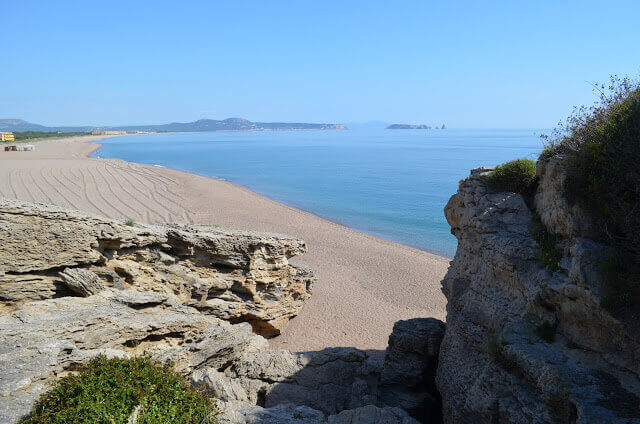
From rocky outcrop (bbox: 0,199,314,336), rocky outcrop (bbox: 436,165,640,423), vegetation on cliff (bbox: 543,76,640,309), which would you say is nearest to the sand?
rocky outcrop (bbox: 0,199,314,336)

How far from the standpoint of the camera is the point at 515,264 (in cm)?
855

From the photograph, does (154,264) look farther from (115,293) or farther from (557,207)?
(557,207)

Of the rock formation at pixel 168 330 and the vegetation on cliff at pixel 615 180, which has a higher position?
Answer: the vegetation on cliff at pixel 615 180

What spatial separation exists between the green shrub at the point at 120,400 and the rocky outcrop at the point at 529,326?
495 cm

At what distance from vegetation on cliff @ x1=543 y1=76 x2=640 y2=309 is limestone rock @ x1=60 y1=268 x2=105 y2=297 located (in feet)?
33.8

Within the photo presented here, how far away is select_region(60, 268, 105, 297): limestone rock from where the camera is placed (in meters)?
10.0

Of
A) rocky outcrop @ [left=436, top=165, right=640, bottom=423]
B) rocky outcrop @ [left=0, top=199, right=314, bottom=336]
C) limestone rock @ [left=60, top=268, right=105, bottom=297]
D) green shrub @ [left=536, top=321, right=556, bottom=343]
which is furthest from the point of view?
limestone rock @ [left=60, top=268, right=105, bottom=297]

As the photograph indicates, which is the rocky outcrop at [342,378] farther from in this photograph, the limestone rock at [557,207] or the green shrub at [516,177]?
the limestone rock at [557,207]

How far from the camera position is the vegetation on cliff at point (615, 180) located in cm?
662

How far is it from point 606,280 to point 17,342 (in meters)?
9.87

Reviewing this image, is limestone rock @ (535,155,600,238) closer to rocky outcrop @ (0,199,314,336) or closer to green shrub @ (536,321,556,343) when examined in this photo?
green shrub @ (536,321,556,343)

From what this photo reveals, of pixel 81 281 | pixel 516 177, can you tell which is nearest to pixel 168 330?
pixel 81 281

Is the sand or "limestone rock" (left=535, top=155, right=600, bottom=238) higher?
"limestone rock" (left=535, top=155, right=600, bottom=238)

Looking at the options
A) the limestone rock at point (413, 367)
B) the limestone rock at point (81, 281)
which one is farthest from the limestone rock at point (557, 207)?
the limestone rock at point (81, 281)
